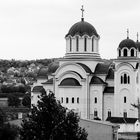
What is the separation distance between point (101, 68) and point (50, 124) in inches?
1143

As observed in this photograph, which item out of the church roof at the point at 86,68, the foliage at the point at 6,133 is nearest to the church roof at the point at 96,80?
the church roof at the point at 86,68

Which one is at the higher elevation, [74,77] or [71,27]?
[71,27]

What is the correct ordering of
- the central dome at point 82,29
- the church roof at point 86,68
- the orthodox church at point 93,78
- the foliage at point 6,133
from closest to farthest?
1. the foliage at point 6,133
2. the orthodox church at point 93,78
3. the church roof at point 86,68
4. the central dome at point 82,29

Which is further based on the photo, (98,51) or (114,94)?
(98,51)

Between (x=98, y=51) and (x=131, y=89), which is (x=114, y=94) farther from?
(x=98, y=51)

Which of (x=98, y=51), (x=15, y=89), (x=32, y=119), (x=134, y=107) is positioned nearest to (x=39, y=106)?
(x=32, y=119)

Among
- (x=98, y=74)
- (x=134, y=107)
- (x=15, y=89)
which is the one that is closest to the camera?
(x=134, y=107)

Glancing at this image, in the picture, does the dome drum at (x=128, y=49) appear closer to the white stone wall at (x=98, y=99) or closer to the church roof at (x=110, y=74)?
the church roof at (x=110, y=74)

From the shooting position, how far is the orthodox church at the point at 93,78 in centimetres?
5522

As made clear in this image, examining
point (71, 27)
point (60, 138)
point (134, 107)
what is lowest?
point (60, 138)

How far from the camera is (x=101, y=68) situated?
193 feet

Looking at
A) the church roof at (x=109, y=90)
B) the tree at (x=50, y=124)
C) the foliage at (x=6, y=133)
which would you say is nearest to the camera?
the tree at (x=50, y=124)

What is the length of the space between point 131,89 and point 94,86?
4017mm

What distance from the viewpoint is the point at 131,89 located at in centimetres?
5506
